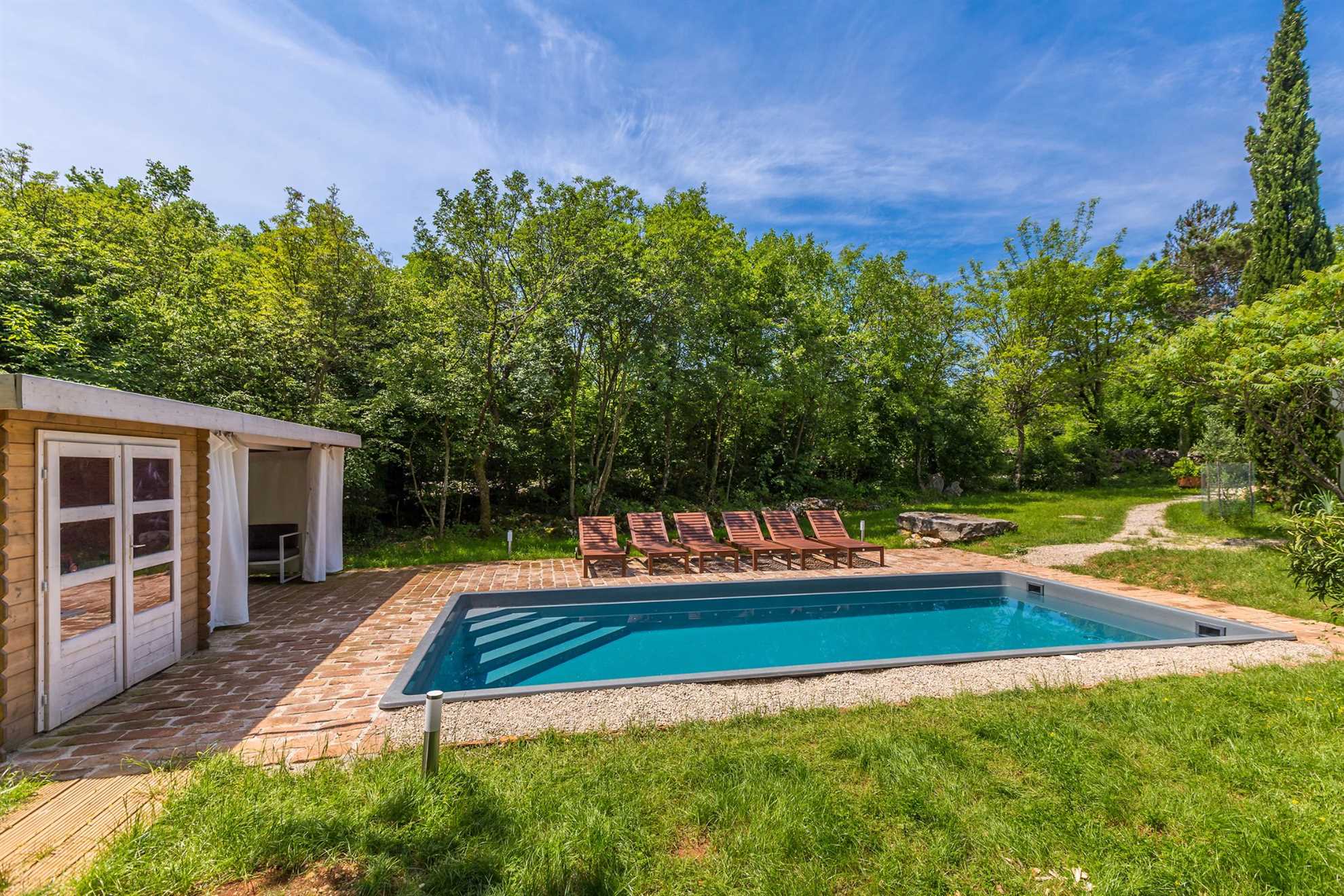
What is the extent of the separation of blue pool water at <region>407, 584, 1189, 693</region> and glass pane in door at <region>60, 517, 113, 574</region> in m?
2.54

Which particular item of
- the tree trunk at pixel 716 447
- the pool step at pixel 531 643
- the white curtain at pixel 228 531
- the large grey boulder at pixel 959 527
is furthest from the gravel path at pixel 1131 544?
the white curtain at pixel 228 531

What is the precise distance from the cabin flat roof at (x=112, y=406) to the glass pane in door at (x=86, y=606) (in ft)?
4.26

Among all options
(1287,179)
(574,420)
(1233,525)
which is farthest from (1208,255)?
(574,420)

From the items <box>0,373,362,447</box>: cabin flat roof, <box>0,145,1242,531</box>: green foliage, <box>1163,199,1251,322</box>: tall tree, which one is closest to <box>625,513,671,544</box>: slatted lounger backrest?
<box>0,145,1242,531</box>: green foliage

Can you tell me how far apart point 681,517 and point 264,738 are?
27.1 ft

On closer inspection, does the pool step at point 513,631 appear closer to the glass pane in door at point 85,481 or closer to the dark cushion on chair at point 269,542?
the glass pane in door at point 85,481

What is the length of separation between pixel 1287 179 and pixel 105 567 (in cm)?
2637

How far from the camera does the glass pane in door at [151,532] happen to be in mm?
4590

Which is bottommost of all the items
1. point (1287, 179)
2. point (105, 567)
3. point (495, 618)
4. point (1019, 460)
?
point (495, 618)

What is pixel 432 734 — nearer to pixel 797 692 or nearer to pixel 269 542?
pixel 797 692

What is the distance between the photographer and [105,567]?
425cm

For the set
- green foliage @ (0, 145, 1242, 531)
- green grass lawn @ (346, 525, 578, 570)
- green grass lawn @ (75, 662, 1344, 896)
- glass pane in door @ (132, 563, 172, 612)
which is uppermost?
green foliage @ (0, 145, 1242, 531)

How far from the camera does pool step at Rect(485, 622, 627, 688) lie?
5766mm

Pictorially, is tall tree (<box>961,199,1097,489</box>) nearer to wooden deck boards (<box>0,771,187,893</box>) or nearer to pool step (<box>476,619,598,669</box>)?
pool step (<box>476,619,598,669</box>)
